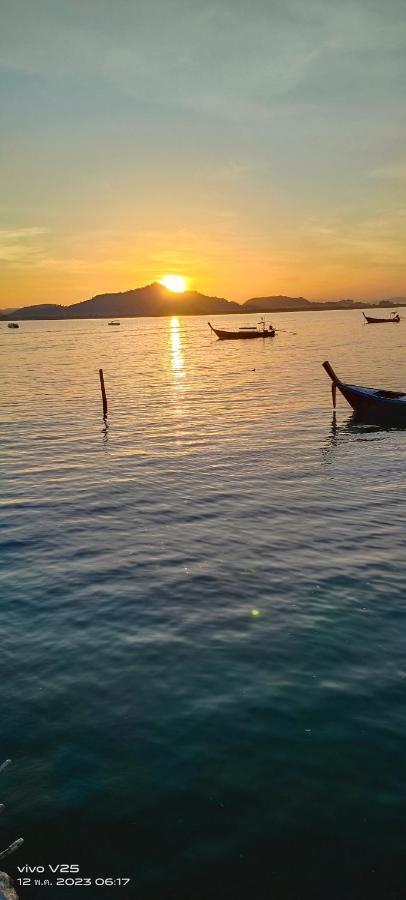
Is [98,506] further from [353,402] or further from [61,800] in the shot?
[353,402]

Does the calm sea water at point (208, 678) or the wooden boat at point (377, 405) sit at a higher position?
the wooden boat at point (377, 405)

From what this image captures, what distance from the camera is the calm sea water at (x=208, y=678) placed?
23.1ft

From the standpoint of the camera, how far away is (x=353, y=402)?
36.9m

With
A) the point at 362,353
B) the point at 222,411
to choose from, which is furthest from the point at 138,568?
the point at 362,353

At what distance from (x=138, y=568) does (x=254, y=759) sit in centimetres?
769

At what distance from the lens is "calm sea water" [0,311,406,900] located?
704cm
